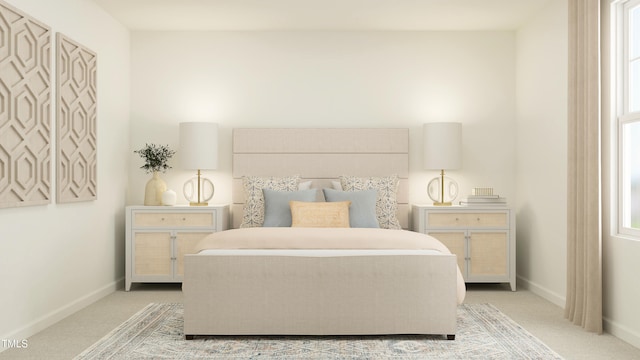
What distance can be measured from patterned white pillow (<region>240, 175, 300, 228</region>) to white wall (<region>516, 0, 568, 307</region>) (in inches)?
90.4

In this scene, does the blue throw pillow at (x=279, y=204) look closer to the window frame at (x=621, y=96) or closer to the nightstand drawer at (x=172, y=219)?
the nightstand drawer at (x=172, y=219)

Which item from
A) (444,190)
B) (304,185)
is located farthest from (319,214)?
(444,190)

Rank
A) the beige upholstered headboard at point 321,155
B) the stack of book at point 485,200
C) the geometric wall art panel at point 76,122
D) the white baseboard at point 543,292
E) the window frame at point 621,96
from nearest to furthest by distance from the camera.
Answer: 1. the window frame at point 621,96
2. the geometric wall art panel at point 76,122
3. the white baseboard at point 543,292
4. the stack of book at point 485,200
5. the beige upholstered headboard at point 321,155

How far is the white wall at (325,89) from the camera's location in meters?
6.04

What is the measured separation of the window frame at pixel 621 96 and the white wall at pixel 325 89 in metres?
2.08

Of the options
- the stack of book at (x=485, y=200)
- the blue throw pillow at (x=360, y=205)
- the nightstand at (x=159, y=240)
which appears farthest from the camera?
the stack of book at (x=485, y=200)

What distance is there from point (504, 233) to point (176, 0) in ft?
12.1

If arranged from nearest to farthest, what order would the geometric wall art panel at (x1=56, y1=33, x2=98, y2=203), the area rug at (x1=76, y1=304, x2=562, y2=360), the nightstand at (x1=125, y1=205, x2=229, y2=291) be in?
the area rug at (x1=76, y1=304, x2=562, y2=360)
the geometric wall art panel at (x1=56, y1=33, x2=98, y2=203)
the nightstand at (x1=125, y1=205, x2=229, y2=291)

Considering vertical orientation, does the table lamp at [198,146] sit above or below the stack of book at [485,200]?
above

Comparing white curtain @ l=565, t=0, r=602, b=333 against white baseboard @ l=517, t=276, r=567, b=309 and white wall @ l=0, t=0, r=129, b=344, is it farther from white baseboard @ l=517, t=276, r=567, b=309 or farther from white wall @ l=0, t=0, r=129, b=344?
white wall @ l=0, t=0, r=129, b=344

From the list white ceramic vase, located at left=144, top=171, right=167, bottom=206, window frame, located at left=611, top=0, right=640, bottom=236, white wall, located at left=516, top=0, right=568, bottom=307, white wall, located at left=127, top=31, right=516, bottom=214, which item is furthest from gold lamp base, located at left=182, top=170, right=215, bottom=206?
window frame, located at left=611, top=0, right=640, bottom=236

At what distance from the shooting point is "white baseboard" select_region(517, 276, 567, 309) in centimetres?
483

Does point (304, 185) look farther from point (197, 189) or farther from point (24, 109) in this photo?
point (24, 109)

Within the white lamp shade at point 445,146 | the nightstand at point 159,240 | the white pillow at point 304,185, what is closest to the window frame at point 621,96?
the white lamp shade at point 445,146
